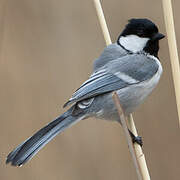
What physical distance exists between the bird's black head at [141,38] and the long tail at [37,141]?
0.53 m

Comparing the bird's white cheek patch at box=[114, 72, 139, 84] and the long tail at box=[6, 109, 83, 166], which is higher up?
the bird's white cheek patch at box=[114, 72, 139, 84]

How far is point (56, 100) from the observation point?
8.70 ft

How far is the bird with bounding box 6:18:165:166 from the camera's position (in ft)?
6.73

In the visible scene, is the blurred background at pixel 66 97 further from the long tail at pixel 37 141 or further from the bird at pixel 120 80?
the long tail at pixel 37 141

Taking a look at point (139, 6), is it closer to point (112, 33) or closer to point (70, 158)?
point (112, 33)

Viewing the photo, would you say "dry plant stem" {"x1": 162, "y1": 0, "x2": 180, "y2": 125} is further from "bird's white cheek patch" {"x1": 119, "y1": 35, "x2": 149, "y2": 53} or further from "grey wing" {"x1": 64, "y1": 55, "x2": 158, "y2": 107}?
"bird's white cheek patch" {"x1": 119, "y1": 35, "x2": 149, "y2": 53}

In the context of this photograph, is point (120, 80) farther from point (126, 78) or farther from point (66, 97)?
point (66, 97)

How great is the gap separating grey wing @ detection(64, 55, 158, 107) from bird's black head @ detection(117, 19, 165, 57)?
0.26 ft

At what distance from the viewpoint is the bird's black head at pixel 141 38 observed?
231cm

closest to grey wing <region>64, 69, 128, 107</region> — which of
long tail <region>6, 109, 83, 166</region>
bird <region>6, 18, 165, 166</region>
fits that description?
bird <region>6, 18, 165, 166</region>

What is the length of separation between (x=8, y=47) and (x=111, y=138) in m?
0.85

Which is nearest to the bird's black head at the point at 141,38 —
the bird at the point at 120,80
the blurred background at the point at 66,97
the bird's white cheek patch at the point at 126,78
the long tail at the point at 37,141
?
the bird at the point at 120,80

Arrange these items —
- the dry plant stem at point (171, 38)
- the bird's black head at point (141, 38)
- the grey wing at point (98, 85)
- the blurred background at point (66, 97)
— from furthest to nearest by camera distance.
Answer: the blurred background at point (66, 97) → the bird's black head at point (141, 38) → the grey wing at point (98, 85) → the dry plant stem at point (171, 38)

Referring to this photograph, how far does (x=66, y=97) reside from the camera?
2.65m
